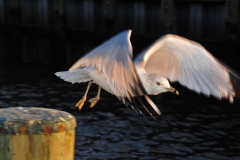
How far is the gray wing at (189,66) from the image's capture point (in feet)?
23.0

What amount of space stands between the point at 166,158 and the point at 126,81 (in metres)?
6.30

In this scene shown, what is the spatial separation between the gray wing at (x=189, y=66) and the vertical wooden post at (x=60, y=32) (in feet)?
35.0

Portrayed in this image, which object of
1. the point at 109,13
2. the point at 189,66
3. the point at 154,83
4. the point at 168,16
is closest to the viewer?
the point at 154,83

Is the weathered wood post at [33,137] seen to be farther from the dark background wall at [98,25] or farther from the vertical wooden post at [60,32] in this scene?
the vertical wooden post at [60,32]

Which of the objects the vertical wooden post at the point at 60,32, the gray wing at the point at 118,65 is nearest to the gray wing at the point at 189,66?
the gray wing at the point at 118,65

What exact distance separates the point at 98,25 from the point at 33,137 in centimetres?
1356

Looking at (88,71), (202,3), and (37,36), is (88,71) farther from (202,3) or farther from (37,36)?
(37,36)

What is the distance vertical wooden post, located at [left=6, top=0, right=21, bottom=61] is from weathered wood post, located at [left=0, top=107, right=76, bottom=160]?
599 inches

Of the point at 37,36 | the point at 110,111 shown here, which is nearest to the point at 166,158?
the point at 110,111

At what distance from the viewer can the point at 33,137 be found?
4.48 meters

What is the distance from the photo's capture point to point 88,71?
7.18 m

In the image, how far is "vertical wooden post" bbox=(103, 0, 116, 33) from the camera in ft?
56.1

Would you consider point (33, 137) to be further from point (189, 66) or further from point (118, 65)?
point (189, 66)

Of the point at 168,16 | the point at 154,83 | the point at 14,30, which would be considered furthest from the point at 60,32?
the point at 154,83
